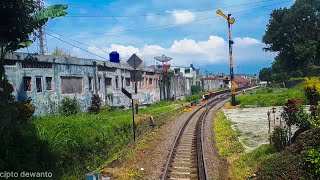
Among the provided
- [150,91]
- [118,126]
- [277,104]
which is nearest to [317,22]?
[277,104]

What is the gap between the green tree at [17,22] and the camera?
32.4 feet

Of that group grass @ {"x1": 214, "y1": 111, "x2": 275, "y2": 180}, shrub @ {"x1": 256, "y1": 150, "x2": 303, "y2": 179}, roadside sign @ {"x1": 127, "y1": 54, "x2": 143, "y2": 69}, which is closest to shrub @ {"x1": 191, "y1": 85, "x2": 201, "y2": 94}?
grass @ {"x1": 214, "y1": 111, "x2": 275, "y2": 180}

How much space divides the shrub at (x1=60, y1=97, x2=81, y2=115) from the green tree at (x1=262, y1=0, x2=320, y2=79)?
4272 centimetres

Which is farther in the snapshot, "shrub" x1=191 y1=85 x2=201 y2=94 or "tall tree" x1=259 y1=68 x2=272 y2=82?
"tall tree" x1=259 y1=68 x2=272 y2=82

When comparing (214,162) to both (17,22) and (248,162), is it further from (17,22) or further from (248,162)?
(17,22)

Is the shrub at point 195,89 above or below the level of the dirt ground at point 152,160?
above

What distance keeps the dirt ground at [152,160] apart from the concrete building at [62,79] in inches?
98.9

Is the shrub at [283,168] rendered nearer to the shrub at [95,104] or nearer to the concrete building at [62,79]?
the concrete building at [62,79]

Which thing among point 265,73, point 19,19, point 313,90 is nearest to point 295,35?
point 265,73

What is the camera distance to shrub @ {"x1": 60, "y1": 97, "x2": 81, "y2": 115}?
2019cm

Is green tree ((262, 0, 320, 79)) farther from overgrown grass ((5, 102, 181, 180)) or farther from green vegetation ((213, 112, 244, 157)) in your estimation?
overgrown grass ((5, 102, 181, 180))

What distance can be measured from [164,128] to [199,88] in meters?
46.8

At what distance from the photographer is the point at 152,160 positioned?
40.0ft

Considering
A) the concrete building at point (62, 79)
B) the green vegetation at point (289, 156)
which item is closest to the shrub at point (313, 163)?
the green vegetation at point (289, 156)
